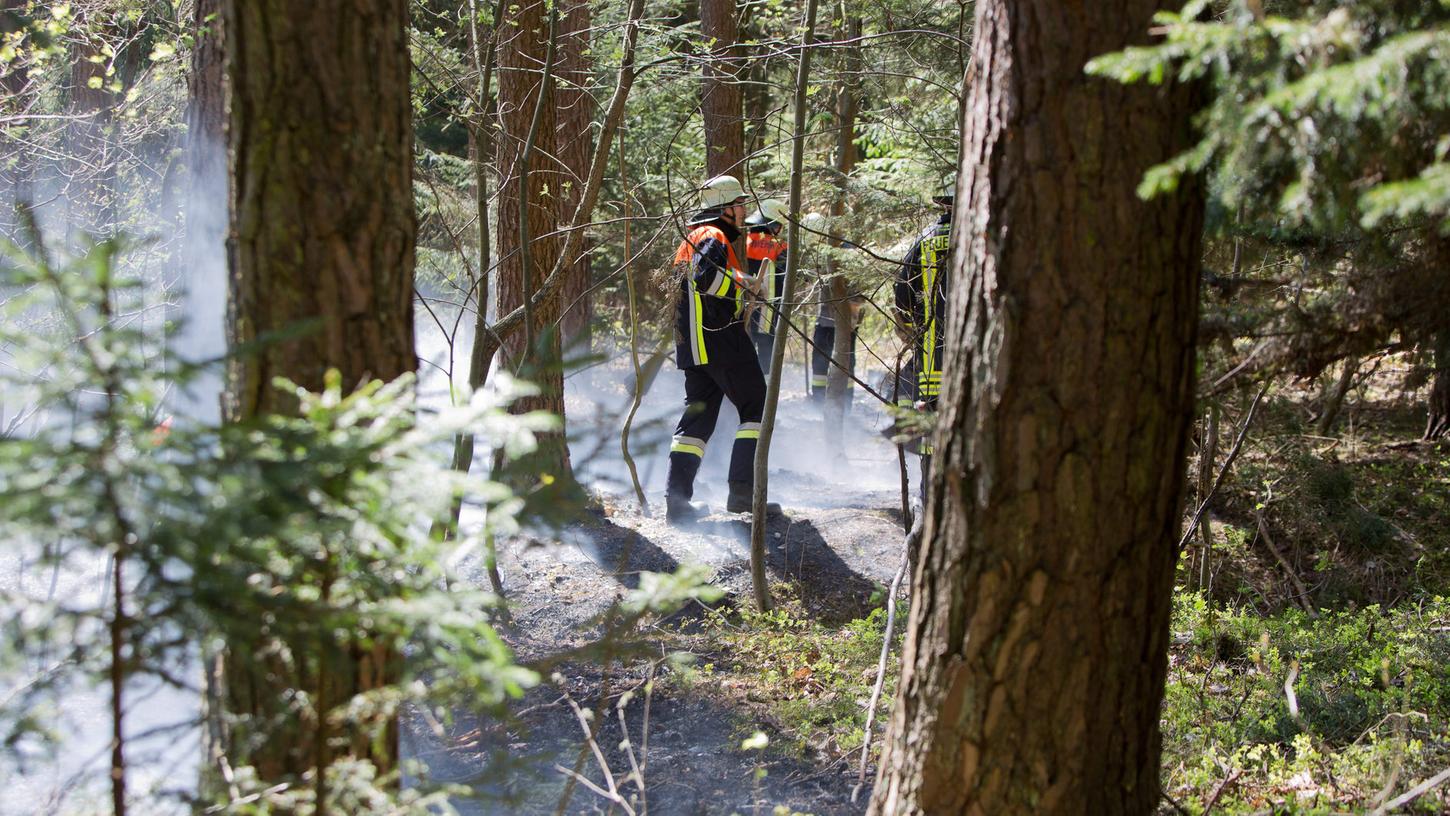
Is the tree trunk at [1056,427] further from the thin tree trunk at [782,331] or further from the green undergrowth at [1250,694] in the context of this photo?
the thin tree trunk at [782,331]

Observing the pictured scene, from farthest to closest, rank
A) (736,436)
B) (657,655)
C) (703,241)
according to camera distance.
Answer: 1. (736,436)
2. (703,241)
3. (657,655)

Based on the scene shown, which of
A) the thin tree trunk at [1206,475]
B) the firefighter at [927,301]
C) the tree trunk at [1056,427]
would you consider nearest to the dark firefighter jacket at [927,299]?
the firefighter at [927,301]

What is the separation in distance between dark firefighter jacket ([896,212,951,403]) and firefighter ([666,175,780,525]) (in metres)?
1.09

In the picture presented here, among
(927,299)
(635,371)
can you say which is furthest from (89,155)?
(927,299)

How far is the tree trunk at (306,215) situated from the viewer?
6.97ft

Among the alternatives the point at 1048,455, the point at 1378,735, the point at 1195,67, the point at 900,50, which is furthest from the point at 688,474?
the point at 1195,67

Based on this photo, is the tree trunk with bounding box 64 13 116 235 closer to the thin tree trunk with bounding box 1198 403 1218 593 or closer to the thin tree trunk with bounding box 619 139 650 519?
the thin tree trunk with bounding box 619 139 650 519

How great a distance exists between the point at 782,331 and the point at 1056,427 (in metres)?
3.34

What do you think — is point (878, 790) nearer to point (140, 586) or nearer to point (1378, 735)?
point (140, 586)

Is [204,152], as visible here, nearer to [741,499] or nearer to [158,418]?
[741,499]

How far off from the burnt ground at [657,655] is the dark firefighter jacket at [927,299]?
3.86 ft

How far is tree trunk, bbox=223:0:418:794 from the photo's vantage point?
2.12m

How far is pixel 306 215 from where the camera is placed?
7.09 ft

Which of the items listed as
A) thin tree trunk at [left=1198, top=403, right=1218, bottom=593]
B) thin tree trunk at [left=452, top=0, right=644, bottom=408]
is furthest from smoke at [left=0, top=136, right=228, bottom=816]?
thin tree trunk at [left=1198, top=403, right=1218, bottom=593]
